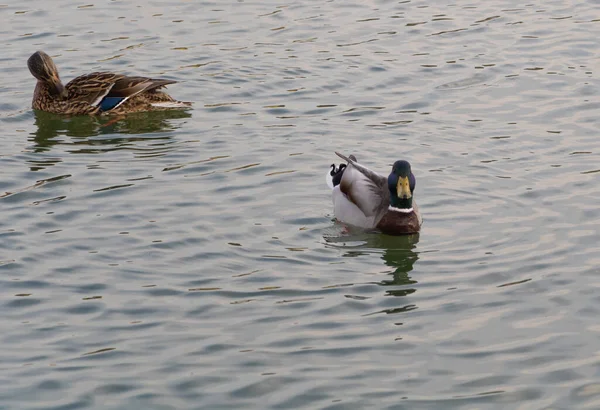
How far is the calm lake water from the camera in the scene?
26.1ft

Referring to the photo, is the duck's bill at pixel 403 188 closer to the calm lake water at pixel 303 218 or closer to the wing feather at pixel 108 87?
the calm lake water at pixel 303 218

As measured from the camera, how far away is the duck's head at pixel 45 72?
1502 cm

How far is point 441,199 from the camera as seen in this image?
37.9 ft

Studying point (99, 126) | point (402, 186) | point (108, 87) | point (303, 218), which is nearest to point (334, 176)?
point (303, 218)

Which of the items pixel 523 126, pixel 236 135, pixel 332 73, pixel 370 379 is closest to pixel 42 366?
pixel 370 379

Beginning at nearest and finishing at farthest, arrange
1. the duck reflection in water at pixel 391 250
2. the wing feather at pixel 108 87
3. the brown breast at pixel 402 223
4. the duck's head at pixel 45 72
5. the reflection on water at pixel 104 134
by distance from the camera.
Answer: the duck reflection in water at pixel 391 250
the brown breast at pixel 402 223
the reflection on water at pixel 104 134
the wing feather at pixel 108 87
the duck's head at pixel 45 72

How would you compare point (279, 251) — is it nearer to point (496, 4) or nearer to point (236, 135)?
point (236, 135)

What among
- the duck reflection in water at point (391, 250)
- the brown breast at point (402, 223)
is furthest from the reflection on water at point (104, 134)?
the brown breast at point (402, 223)

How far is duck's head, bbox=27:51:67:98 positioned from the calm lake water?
36cm

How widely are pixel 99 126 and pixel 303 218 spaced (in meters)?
4.50

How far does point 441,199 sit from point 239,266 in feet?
8.62

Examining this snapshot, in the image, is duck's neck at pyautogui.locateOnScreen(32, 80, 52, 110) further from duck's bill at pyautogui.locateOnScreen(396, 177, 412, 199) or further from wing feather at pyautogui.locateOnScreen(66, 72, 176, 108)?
duck's bill at pyautogui.locateOnScreen(396, 177, 412, 199)

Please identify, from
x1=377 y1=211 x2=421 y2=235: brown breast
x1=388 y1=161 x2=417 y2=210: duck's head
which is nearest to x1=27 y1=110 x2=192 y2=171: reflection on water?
x1=388 y1=161 x2=417 y2=210: duck's head

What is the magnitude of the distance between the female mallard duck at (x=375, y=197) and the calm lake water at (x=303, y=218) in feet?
0.63
